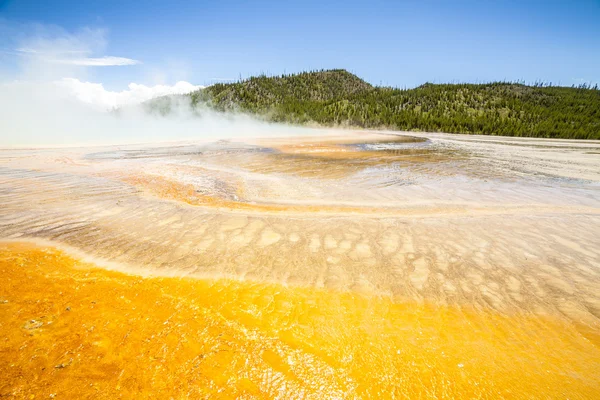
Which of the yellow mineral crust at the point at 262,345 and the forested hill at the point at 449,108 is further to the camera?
the forested hill at the point at 449,108

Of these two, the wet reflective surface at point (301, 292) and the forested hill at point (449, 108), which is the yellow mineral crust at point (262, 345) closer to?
the wet reflective surface at point (301, 292)

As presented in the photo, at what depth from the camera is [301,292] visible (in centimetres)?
417

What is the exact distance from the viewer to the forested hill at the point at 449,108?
138ft

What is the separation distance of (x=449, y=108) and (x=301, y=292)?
2462 inches

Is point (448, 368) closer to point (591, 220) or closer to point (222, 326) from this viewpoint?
point (222, 326)

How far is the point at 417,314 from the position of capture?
12.4 feet

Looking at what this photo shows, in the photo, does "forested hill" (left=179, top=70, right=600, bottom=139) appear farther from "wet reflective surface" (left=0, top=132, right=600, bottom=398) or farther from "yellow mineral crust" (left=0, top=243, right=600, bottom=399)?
"yellow mineral crust" (left=0, top=243, right=600, bottom=399)

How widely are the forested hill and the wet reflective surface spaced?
41.4m

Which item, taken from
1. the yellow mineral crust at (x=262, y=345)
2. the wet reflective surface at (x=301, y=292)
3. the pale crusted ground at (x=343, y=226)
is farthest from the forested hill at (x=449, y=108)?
the yellow mineral crust at (x=262, y=345)

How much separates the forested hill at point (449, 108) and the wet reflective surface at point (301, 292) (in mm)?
41433

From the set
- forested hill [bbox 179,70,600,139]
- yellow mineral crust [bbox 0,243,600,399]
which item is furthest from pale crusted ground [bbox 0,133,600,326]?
forested hill [bbox 179,70,600,139]

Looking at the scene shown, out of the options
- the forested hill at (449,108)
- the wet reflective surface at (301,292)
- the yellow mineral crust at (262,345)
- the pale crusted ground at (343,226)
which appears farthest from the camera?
the forested hill at (449,108)

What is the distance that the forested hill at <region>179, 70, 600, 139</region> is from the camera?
42062 mm

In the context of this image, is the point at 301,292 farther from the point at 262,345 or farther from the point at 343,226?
the point at 343,226
